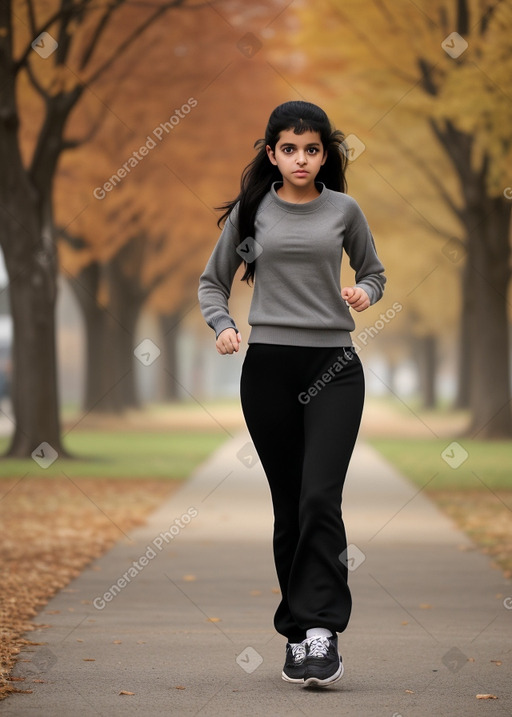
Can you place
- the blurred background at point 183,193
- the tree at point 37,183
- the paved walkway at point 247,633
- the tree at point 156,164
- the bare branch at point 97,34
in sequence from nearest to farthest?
1. the paved walkway at point 247,633
2. the blurred background at point 183,193
3. the tree at point 37,183
4. the bare branch at point 97,34
5. the tree at point 156,164

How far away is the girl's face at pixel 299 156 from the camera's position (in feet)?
15.7

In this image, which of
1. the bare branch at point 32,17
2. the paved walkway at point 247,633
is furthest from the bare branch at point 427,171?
the paved walkway at point 247,633

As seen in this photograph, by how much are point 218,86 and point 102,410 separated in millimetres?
10666

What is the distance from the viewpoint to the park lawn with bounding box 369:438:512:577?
10180mm

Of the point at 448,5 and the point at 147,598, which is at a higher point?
the point at 448,5

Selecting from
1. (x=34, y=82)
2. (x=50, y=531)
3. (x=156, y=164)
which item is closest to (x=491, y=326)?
(x=156, y=164)

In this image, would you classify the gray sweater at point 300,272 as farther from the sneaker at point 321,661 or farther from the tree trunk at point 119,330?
the tree trunk at point 119,330

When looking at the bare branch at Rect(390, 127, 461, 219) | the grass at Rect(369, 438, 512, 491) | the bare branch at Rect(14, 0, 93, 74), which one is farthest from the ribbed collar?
the bare branch at Rect(390, 127, 461, 219)

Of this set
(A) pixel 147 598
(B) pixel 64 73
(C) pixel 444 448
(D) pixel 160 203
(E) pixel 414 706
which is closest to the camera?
(E) pixel 414 706

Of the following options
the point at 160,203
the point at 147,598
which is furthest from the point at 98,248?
the point at 147,598

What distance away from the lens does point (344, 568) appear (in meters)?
4.80

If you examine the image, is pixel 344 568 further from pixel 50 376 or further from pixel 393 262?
pixel 393 262

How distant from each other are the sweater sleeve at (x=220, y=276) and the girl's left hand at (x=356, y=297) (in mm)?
444

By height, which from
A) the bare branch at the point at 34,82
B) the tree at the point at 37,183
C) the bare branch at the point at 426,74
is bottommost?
the tree at the point at 37,183
